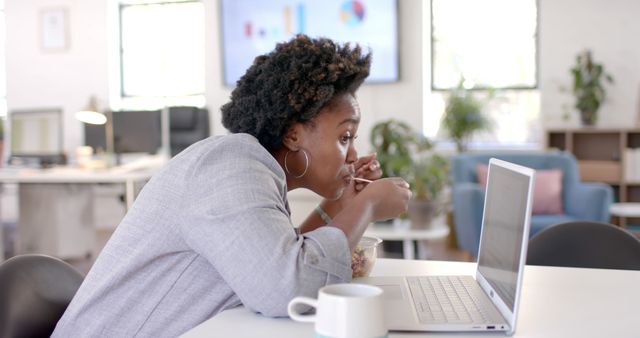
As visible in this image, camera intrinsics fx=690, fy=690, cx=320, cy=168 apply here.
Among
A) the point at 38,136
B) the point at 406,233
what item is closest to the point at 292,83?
the point at 406,233

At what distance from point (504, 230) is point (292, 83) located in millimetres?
450

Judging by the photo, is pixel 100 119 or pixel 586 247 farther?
pixel 100 119

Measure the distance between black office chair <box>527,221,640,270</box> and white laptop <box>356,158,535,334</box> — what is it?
1.70 feet

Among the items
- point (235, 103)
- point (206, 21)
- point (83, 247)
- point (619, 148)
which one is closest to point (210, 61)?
point (206, 21)

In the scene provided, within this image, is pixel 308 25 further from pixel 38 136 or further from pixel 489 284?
pixel 489 284

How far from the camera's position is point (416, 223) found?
3557mm

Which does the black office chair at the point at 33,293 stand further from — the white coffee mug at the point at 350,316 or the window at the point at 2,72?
the window at the point at 2,72

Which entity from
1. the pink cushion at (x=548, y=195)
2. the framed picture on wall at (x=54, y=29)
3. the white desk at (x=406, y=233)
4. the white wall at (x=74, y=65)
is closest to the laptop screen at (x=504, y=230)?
the white desk at (x=406, y=233)

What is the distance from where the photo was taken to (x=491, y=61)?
Answer: 244 inches

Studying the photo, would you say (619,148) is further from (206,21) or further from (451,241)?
(206,21)

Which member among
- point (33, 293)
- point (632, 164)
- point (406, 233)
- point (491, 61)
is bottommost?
point (406, 233)

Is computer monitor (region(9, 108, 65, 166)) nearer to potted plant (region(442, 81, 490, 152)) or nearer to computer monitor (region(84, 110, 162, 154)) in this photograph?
computer monitor (region(84, 110, 162, 154))

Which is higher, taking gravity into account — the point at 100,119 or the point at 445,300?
the point at 100,119

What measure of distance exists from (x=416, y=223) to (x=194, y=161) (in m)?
2.58
